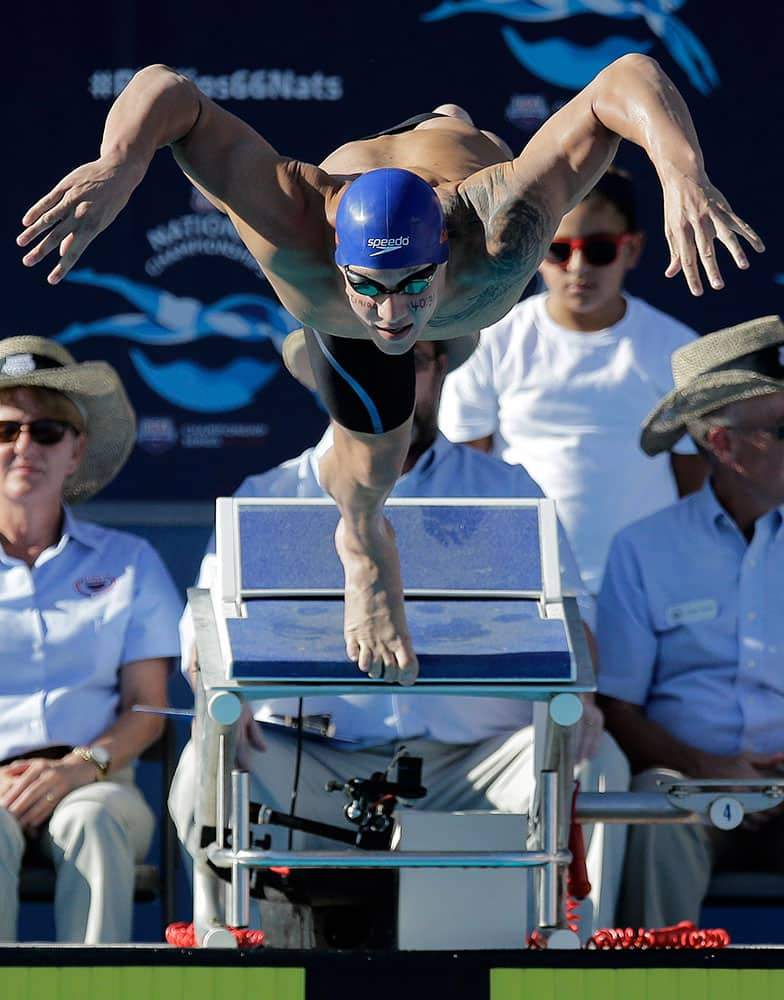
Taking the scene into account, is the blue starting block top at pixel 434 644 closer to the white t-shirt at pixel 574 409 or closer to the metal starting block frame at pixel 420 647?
the metal starting block frame at pixel 420 647

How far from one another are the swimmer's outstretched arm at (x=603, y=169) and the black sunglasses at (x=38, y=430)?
1.75 meters

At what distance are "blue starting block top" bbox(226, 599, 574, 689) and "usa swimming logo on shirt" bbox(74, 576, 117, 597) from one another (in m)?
1.14

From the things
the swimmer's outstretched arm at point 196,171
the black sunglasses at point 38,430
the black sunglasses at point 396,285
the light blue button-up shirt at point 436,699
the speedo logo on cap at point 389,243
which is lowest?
the light blue button-up shirt at point 436,699

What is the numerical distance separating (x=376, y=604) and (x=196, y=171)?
969 mm

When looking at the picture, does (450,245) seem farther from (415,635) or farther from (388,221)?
(415,635)

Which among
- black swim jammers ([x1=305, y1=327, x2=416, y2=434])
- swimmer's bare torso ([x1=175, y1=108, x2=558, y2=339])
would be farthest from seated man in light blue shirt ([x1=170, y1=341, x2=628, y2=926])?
swimmer's bare torso ([x1=175, y1=108, x2=558, y2=339])

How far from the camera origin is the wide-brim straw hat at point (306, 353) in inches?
217

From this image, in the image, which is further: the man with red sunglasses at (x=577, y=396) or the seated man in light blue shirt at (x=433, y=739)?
the man with red sunglasses at (x=577, y=396)

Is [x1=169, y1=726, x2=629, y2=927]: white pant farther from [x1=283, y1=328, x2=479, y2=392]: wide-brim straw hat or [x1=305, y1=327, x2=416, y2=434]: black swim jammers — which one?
[x1=283, y1=328, x2=479, y2=392]: wide-brim straw hat

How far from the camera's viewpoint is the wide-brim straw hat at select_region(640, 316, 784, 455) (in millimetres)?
Answer: 5535

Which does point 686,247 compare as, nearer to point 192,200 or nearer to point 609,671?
point 609,671

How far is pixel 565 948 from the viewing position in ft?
13.2

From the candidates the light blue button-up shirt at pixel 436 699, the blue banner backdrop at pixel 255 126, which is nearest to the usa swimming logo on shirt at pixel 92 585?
the light blue button-up shirt at pixel 436 699

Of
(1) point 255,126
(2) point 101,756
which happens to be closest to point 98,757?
(2) point 101,756
